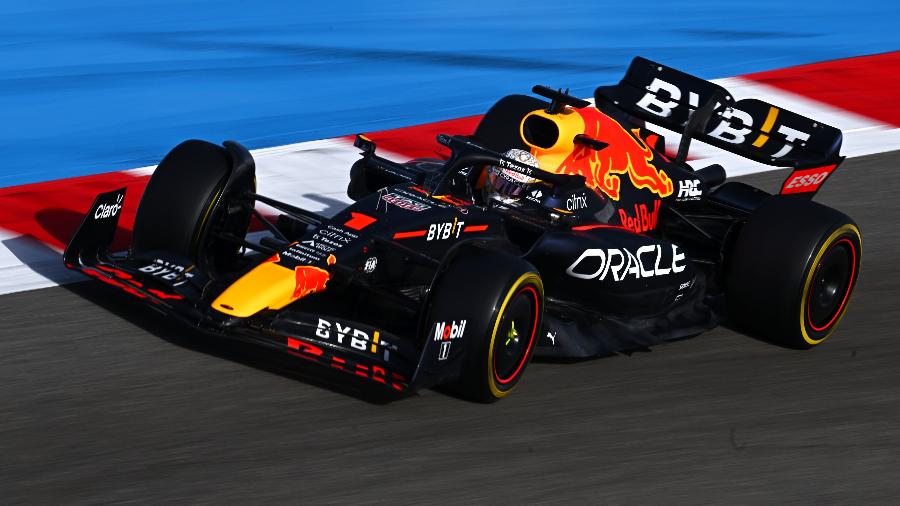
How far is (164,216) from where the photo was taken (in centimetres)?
670

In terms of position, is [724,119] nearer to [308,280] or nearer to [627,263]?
[627,263]

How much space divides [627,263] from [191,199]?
2148 mm

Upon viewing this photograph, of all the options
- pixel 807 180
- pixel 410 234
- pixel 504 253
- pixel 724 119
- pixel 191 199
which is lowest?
pixel 191 199

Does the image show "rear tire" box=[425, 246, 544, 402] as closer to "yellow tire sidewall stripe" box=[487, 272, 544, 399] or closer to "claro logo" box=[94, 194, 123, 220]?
"yellow tire sidewall stripe" box=[487, 272, 544, 399]

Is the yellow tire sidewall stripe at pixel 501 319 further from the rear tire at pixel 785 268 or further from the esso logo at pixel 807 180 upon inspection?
the esso logo at pixel 807 180

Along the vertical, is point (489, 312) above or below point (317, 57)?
above

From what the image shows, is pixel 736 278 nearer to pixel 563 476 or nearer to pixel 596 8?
pixel 563 476

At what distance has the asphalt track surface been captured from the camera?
5094 millimetres

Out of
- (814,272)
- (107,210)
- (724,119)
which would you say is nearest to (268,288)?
(107,210)

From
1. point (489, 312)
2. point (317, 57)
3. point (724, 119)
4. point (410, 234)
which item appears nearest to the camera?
point (489, 312)

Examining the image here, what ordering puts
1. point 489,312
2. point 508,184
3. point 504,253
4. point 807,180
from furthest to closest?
1. point 807,180
2. point 508,184
3. point 504,253
4. point 489,312

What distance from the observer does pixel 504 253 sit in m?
5.85

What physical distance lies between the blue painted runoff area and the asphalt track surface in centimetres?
389

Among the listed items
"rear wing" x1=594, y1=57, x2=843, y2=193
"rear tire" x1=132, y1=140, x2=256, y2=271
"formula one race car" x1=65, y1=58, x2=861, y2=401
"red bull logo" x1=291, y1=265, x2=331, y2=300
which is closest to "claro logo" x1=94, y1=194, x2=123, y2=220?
"formula one race car" x1=65, y1=58, x2=861, y2=401
